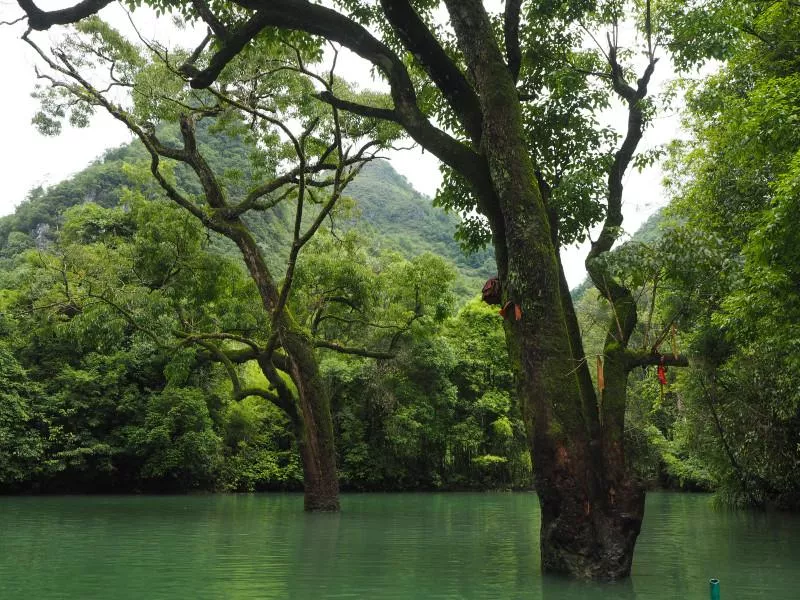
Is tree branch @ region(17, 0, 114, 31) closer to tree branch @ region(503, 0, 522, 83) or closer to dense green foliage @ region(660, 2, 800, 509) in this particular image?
tree branch @ region(503, 0, 522, 83)

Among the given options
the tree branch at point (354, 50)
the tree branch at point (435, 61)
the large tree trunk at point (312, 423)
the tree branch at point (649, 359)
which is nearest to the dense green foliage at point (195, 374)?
the large tree trunk at point (312, 423)

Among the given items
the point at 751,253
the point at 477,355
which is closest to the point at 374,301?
the point at 751,253

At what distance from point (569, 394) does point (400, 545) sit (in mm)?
4851

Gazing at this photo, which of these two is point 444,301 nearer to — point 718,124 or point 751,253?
point 718,124

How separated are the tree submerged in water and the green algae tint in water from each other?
0.91 metres

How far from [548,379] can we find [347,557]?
3.80m

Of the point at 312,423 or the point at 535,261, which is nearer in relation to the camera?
the point at 535,261

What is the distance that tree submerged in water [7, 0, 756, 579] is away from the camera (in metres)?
7.48

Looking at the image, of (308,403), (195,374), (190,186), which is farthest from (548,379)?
(190,186)

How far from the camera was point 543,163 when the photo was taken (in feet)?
30.7

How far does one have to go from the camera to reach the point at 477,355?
34.6 m

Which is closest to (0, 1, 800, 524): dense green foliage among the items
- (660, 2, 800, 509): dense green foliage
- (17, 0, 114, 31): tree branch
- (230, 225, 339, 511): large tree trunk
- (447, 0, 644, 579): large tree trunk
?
(660, 2, 800, 509): dense green foliage

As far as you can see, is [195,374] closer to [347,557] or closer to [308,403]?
[308,403]

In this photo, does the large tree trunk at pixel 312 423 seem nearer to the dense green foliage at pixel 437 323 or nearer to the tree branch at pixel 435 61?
the dense green foliage at pixel 437 323
